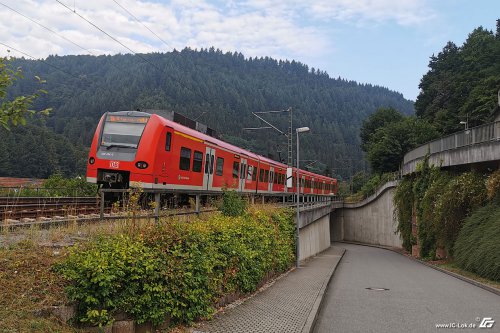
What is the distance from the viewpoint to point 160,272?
7.20 metres

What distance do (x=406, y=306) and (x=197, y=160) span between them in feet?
31.1

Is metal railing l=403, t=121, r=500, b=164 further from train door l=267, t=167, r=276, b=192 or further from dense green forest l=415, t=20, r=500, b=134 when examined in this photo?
dense green forest l=415, t=20, r=500, b=134

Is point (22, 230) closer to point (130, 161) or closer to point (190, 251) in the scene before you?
point (190, 251)

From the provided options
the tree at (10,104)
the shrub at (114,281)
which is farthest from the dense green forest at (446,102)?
the tree at (10,104)

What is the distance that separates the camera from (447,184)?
81.4ft

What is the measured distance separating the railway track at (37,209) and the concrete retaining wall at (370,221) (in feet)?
118

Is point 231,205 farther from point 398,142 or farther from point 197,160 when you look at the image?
point 398,142

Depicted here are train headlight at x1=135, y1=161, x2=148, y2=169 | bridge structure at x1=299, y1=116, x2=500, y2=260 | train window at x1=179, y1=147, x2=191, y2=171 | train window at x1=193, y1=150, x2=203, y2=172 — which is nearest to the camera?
train headlight at x1=135, y1=161, x2=148, y2=169

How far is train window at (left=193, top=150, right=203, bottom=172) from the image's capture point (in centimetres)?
1762

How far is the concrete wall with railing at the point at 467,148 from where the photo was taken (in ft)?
66.8

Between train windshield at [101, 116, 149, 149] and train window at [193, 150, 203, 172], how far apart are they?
2.97 metres

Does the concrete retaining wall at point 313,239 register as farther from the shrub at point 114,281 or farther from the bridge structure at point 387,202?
the shrub at point 114,281

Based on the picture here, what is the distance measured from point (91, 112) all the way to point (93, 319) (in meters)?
103

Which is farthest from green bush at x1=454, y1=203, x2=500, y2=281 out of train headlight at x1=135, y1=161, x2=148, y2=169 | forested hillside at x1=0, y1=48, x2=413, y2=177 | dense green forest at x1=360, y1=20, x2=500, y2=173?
forested hillside at x1=0, y1=48, x2=413, y2=177
